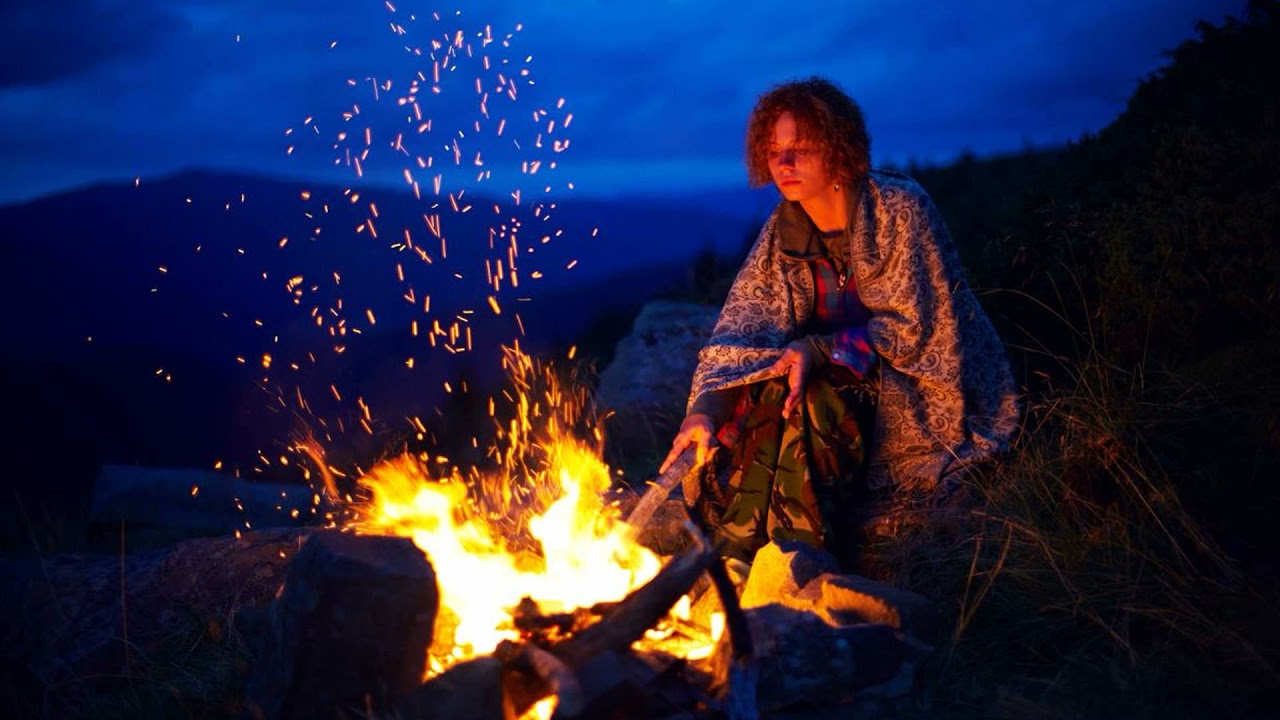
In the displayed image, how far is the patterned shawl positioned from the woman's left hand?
0.12 m

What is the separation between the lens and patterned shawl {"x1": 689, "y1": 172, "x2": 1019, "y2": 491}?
13.9 feet

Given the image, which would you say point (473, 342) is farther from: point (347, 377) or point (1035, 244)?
point (1035, 244)

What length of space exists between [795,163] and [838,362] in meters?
0.91

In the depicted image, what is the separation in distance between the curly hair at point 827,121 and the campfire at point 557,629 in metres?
1.87

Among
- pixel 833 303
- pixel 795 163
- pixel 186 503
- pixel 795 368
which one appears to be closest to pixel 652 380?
pixel 833 303

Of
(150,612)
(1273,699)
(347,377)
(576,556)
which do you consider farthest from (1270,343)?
(347,377)

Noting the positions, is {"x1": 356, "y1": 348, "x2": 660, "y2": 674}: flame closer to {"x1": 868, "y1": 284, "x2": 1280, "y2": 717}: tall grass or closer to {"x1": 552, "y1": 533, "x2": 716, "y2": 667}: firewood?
{"x1": 552, "y1": 533, "x2": 716, "y2": 667}: firewood

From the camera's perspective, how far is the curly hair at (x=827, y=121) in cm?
429

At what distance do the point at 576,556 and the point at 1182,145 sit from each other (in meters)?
4.04

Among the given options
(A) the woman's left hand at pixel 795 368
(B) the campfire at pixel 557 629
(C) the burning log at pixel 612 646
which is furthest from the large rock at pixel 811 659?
(A) the woman's left hand at pixel 795 368

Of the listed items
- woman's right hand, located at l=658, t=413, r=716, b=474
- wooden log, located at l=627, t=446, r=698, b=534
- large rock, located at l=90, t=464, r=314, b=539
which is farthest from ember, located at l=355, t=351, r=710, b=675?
large rock, located at l=90, t=464, r=314, b=539

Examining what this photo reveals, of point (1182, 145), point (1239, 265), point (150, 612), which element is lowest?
point (150, 612)

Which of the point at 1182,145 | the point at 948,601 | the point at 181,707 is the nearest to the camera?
the point at 181,707

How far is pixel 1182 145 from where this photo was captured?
5199mm
